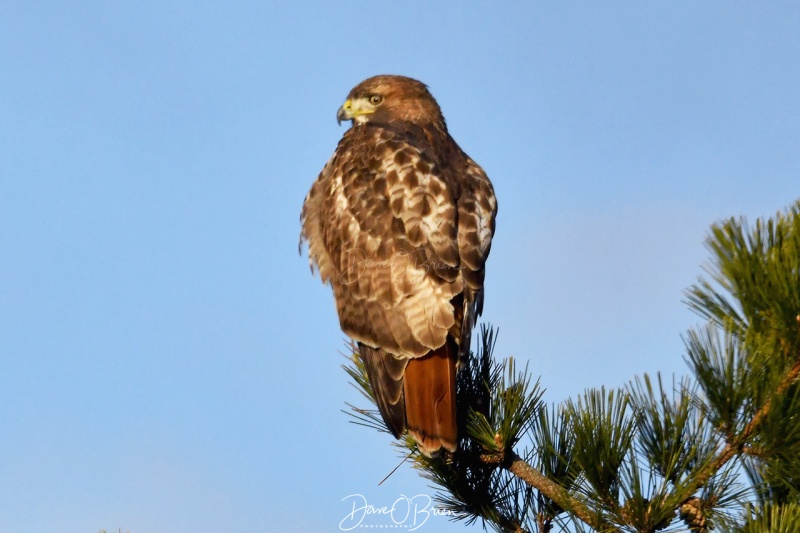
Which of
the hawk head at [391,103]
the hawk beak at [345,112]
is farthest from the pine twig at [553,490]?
the hawk beak at [345,112]

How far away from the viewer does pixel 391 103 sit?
21.5 ft

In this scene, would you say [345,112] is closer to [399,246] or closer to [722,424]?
[399,246]

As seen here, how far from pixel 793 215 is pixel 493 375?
1.50 metres

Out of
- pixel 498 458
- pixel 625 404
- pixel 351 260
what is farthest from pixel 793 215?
pixel 351 260

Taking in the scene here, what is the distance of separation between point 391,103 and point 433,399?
9.51 ft

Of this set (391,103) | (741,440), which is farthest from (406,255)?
(741,440)

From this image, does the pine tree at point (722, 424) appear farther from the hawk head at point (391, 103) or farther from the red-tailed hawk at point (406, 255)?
the hawk head at point (391, 103)

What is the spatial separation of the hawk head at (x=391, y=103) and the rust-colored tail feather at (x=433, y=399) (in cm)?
239

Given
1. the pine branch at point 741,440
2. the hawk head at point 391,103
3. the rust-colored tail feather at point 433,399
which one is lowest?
the pine branch at point 741,440

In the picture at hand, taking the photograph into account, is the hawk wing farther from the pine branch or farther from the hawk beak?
the pine branch

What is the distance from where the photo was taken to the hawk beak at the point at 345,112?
21.8ft

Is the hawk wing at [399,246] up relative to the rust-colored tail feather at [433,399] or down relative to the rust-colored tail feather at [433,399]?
up

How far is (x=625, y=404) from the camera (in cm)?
339

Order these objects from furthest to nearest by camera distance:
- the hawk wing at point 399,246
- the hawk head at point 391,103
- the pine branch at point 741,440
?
the hawk head at point 391,103 → the hawk wing at point 399,246 → the pine branch at point 741,440
